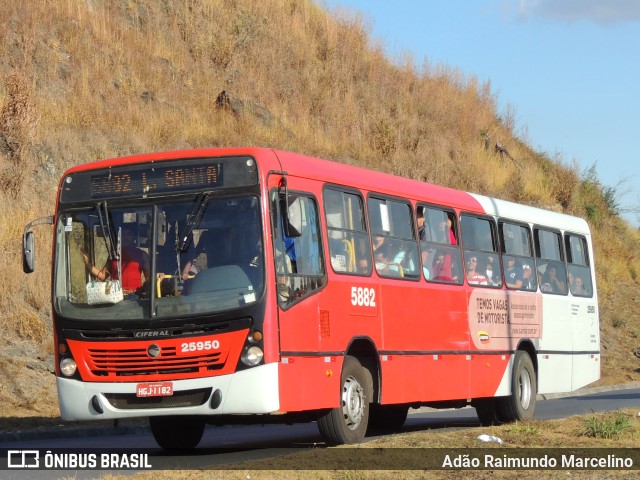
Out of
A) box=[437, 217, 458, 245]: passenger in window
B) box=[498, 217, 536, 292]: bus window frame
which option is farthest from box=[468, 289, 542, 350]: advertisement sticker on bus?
box=[437, 217, 458, 245]: passenger in window

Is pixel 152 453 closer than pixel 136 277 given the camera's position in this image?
No

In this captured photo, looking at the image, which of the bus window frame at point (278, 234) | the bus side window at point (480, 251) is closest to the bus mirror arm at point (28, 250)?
the bus window frame at point (278, 234)

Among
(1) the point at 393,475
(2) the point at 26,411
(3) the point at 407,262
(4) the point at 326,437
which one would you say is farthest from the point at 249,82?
(1) the point at 393,475

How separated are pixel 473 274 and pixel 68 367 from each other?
7102mm

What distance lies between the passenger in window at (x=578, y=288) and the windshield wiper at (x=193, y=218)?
34.5 ft

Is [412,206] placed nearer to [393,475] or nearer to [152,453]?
[152,453]

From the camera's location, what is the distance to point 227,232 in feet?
42.8

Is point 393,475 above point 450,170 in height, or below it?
below

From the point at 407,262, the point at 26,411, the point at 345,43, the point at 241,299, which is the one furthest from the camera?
the point at 345,43

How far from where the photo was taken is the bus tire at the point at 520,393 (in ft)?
63.0

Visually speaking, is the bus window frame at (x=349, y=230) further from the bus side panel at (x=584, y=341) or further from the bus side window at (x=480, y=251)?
the bus side panel at (x=584, y=341)

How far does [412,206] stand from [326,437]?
152 inches

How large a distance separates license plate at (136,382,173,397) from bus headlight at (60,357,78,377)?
85 cm

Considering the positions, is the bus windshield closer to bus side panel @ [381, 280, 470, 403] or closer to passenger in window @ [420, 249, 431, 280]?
bus side panel @ [381, 280, 470, 403]
